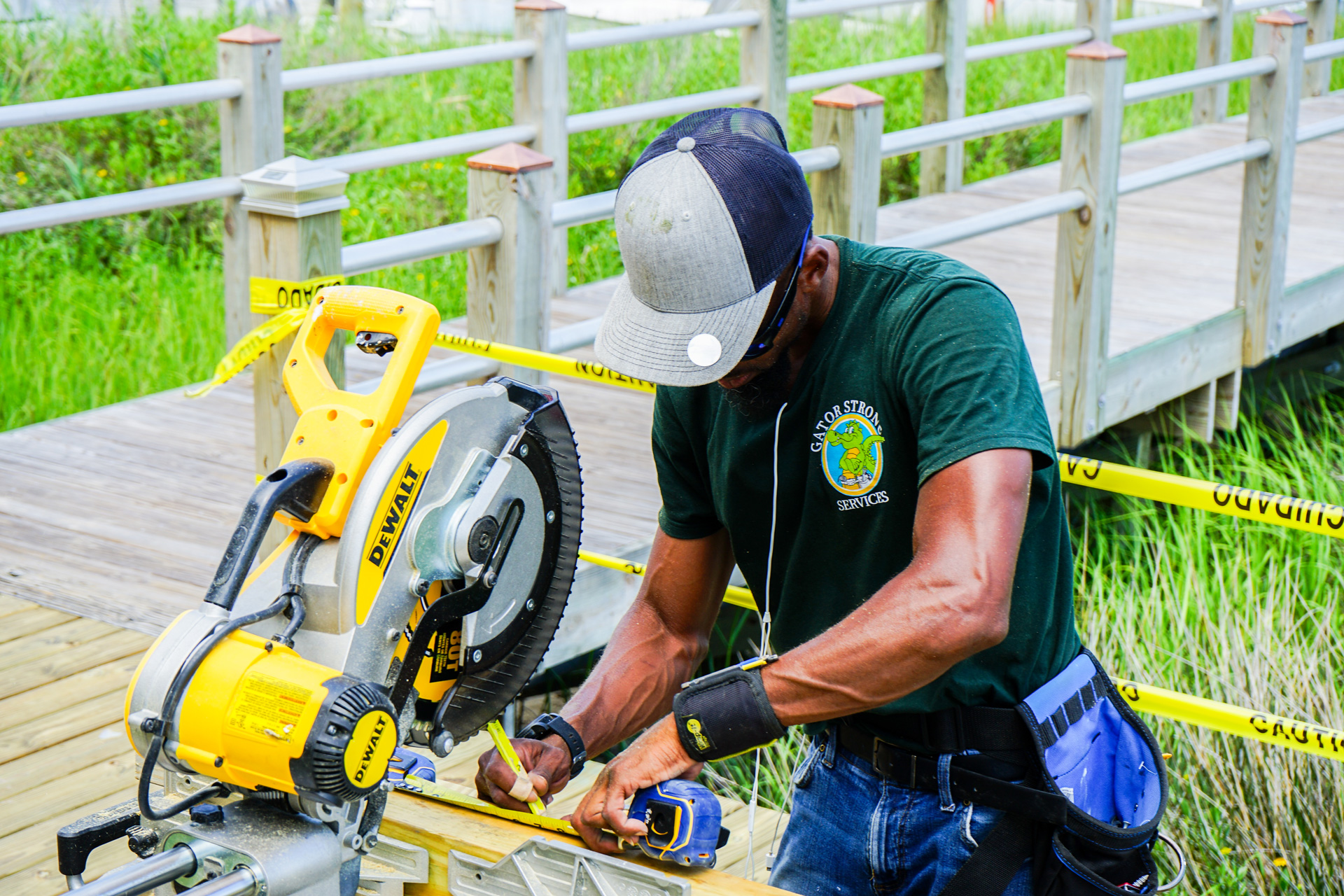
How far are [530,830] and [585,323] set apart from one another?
2.99 m

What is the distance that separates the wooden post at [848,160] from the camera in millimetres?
4637

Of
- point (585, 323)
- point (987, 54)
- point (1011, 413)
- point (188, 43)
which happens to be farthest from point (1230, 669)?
point (188, 43)

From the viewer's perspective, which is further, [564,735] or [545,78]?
[545,78]

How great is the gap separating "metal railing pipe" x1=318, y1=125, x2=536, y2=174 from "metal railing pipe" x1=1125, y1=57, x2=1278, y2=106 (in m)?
2.43

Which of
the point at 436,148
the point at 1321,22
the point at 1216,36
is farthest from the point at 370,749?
the point at 1321,22

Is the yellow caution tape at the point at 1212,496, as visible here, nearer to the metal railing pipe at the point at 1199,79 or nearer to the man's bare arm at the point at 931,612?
the man's bare arm at the point at 931,612

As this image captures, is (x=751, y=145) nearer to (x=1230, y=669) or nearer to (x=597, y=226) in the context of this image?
(x=1230, y=669)

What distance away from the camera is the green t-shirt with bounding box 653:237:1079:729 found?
174 cm

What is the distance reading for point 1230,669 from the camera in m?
4.21

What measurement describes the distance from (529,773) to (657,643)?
30 centimetres

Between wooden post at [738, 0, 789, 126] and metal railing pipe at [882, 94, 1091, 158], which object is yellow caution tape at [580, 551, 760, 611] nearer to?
metal railing pipe at [882, 94, 1091, 158]

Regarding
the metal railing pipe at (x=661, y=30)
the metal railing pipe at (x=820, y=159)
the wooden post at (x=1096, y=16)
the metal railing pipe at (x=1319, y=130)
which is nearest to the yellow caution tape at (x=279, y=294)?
the metal railing pipe at (x=820, y=159)

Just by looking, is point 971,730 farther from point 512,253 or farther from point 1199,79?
point 1199,79

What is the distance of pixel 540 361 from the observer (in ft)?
11.6
